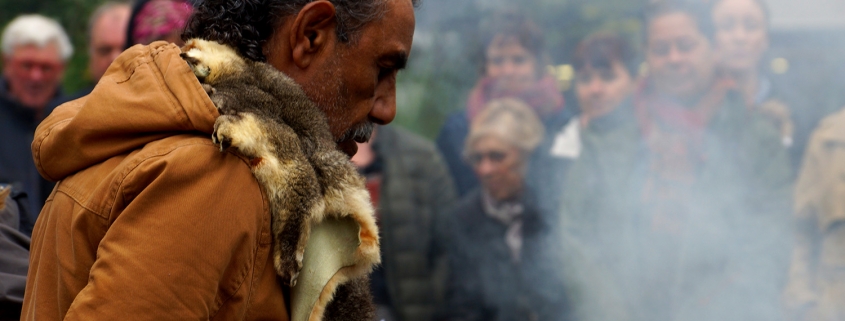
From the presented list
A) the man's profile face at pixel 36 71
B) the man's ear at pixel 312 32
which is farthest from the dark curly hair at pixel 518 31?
the man's ear at pixel 312 32

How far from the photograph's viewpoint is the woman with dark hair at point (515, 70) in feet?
13.9

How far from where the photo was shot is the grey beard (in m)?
1.61

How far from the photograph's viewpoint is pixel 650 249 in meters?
3.45

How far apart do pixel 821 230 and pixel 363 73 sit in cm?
219

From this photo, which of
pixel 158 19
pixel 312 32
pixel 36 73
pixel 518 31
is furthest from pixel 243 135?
pixel 36 73

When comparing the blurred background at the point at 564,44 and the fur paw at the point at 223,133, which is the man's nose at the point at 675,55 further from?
the fur paw at the point at 223,133

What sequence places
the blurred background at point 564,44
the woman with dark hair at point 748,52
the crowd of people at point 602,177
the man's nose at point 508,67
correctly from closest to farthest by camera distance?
the crowd of people at point 602,177 → the blurred background at point 564,44 → the woman with dark hair at point 748,52 → the man's nose at point 508,67

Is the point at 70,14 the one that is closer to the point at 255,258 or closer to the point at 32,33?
the point at 32,33

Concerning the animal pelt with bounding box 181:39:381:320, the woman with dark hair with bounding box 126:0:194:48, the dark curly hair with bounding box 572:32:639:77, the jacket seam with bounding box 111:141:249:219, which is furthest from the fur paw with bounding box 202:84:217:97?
the dark curly hair with bounding box 572:32:639:77

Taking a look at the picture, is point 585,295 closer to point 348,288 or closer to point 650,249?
point 650,249

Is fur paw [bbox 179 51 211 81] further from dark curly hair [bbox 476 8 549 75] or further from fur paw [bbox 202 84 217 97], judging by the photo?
dark curly hair [bbox 476 8 549 75]

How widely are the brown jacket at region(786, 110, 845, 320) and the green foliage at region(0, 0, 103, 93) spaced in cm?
521

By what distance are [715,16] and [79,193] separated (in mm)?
2951

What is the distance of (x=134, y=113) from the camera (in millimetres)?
1306
